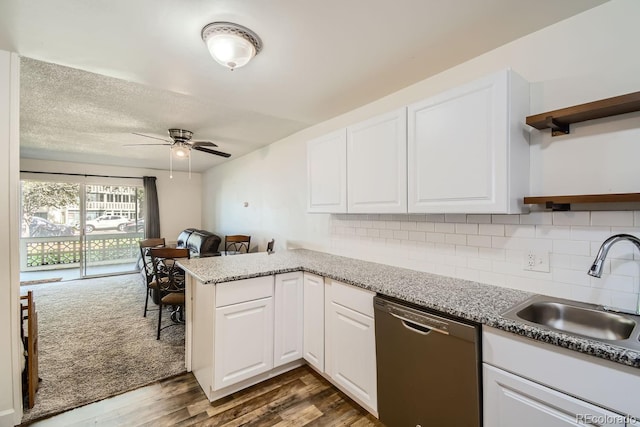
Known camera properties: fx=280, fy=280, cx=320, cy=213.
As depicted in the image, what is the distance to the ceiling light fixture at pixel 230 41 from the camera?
4.96 feet

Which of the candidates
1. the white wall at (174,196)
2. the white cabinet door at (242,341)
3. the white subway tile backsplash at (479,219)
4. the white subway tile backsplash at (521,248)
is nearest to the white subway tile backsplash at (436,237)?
the white subway tile backsplash at (521,248)

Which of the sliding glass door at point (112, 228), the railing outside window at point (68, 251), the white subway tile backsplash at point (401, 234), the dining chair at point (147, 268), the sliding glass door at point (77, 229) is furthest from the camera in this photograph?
the sliding glass door at point (112, 228)

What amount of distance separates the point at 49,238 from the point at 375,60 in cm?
710

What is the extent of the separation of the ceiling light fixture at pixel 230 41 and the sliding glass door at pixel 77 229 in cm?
582

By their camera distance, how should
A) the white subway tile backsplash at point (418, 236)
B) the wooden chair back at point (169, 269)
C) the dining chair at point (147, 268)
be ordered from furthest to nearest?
the dining chair at point (147, 268)
the wooden chair back at point (169, 269)
the white subway tile backsplash at point (418, 236)

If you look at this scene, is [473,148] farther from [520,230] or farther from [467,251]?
[467,251]

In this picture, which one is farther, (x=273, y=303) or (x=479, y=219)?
(x=273, y=303)

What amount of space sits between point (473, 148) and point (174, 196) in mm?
6824

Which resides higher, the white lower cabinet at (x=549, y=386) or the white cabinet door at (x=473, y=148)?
the white cabinet door at (x=473, y=148)

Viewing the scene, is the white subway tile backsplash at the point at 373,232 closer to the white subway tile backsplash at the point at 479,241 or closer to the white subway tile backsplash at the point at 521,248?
the white subway tile backsplash at the point at 521,248

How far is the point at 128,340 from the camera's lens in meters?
2.86

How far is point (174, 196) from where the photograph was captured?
22.3 ft

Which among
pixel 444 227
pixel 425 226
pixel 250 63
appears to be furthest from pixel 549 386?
pixel 250 63

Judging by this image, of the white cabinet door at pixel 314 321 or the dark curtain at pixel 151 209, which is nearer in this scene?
the white cabinet door at pixel 314 321
